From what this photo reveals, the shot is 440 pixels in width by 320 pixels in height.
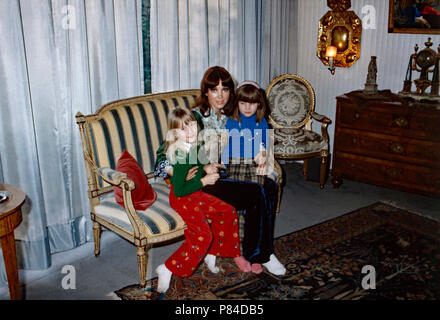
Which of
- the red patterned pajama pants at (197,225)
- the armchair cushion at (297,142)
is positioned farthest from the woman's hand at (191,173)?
the armchair cushion at (297,142)

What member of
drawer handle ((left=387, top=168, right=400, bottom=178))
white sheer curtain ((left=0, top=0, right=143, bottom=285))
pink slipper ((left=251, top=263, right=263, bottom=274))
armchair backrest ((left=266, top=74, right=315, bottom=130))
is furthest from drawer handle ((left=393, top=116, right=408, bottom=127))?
white sheer curtain ((left=0, top=0, right=143, bottom=285))

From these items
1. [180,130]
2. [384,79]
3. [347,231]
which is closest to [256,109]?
[180,130]

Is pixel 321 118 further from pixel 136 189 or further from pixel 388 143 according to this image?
pixel 136 189

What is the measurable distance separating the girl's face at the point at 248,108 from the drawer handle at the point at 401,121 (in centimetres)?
185

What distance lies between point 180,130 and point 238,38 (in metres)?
2.45

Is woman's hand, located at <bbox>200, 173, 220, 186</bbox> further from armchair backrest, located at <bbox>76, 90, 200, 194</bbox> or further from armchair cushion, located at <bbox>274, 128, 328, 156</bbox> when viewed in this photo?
armchair cushion, located at <bbox>274, 128, 328, 156</bbox>

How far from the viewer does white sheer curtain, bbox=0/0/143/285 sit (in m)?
3.18

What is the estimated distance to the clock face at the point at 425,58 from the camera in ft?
14.9

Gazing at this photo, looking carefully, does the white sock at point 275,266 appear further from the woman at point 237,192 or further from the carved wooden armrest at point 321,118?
the carved wooden armrest at point 321,118

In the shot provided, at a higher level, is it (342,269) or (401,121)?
Result: (401,121)

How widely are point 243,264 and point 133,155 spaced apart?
3.96 ft

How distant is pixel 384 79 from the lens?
5.12 meters

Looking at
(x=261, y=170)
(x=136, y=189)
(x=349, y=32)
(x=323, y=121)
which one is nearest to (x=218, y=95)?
(x=261, y=170)

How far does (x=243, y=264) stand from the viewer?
10.9ft
